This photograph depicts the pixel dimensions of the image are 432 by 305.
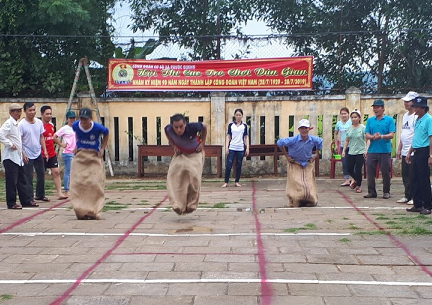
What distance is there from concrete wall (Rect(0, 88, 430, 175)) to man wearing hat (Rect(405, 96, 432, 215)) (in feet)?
19.1

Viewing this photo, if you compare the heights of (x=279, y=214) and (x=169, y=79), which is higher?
(x=169, y=79)

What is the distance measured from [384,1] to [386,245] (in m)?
11.5

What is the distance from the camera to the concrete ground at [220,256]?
Answer: 13.1 feet

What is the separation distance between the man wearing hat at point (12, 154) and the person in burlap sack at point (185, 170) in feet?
8.92

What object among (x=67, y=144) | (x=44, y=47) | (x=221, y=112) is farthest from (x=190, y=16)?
(x=67, y=144)

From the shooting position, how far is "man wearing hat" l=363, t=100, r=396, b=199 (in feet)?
29.3

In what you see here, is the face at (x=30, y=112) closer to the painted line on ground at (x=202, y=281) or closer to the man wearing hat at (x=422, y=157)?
the painted line on ground at (x=202, y=281)

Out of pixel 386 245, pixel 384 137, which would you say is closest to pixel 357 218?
pixel 386 245

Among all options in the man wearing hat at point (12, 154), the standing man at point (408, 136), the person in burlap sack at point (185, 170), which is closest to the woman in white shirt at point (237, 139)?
the standing man at point (408, 136)

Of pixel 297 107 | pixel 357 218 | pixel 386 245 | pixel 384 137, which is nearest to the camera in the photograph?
pixel 386 245

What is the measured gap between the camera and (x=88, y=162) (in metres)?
7.30

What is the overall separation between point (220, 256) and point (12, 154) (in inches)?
183

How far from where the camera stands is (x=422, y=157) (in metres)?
7.48

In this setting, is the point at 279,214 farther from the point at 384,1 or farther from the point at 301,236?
the point at 384,1
